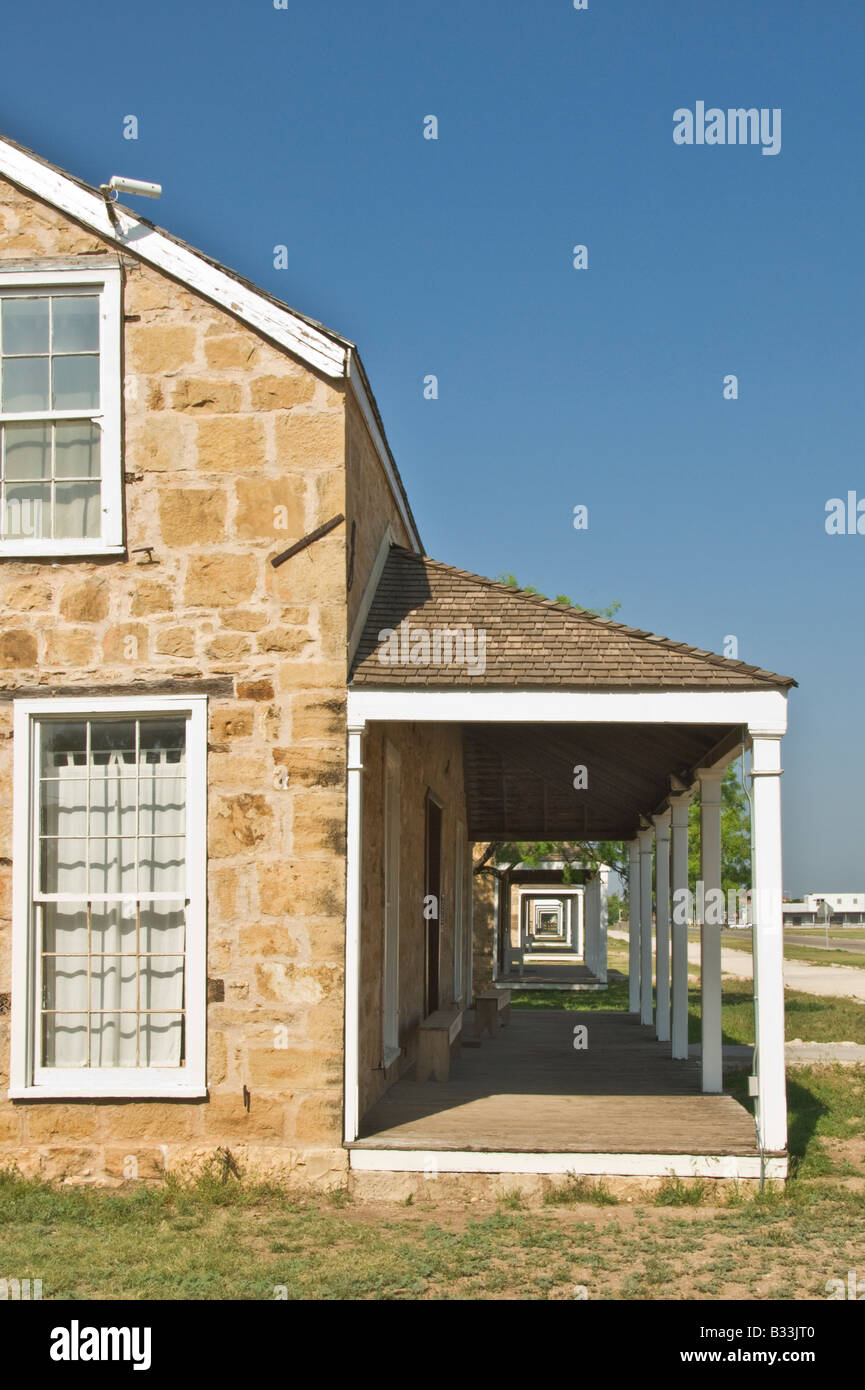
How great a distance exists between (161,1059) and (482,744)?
28.9 ft

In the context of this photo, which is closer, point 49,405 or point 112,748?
point 112,748

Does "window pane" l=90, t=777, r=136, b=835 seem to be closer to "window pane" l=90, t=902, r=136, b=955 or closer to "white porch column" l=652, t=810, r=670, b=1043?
"window pane" l=90, t=902, r=136, b=955

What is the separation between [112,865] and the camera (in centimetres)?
859

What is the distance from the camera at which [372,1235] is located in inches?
286

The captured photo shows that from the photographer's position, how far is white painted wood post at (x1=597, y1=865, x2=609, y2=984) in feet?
86.6

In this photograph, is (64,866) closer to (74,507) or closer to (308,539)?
(74,507)

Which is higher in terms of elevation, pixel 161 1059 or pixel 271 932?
pixel 271 932

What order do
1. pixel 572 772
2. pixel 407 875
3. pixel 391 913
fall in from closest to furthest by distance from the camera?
1. pixel 391 913
2. pixel 407 875
3. pixel 572 772

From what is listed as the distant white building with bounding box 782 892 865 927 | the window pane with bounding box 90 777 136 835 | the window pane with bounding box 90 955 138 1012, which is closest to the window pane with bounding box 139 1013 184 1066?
the window pane with bounding box 90 955 138 1012

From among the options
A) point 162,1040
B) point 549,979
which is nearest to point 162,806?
point 162,1040

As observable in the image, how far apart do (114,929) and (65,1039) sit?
0.74 meters
